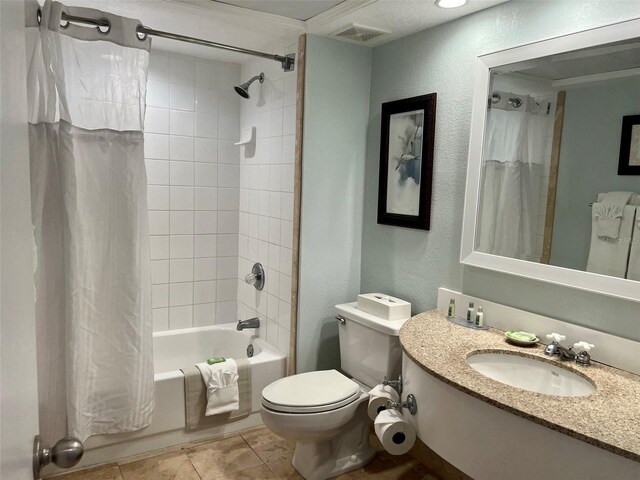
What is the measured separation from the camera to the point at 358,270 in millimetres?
2852

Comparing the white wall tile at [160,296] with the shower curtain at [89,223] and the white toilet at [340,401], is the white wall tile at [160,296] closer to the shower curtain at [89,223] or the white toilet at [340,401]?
the shower curtain at [89,223]

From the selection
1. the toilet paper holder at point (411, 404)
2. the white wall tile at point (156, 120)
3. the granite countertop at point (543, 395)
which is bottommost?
the toilet paper holder at point (411, 404)

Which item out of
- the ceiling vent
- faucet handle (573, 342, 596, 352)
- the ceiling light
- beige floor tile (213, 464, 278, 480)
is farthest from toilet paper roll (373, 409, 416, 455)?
the ceiling vent

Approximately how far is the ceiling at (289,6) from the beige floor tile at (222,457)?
2.27 m

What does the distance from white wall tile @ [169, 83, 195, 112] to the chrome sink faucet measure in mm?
2604

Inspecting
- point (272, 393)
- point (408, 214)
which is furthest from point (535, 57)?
point (272, 393)

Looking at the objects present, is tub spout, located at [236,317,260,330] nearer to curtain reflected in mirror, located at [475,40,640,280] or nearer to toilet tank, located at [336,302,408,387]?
toilet tank, located at [336,302,408,387]

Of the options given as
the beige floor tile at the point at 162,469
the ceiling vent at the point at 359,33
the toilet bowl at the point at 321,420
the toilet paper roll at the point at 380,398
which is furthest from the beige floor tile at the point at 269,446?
the ceiling vent at the point at 359,33

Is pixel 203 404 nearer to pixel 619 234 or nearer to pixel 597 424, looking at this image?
pixel 597 424

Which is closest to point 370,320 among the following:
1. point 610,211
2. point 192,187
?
point 610,211

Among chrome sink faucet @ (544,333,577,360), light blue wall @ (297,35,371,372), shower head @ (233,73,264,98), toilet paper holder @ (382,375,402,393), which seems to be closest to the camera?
chrome sink faucet @ (544,333,577,360)

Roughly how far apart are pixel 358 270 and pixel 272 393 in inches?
38.2

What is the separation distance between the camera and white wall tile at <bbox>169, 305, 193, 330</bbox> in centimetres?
329

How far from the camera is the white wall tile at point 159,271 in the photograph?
319 cm
